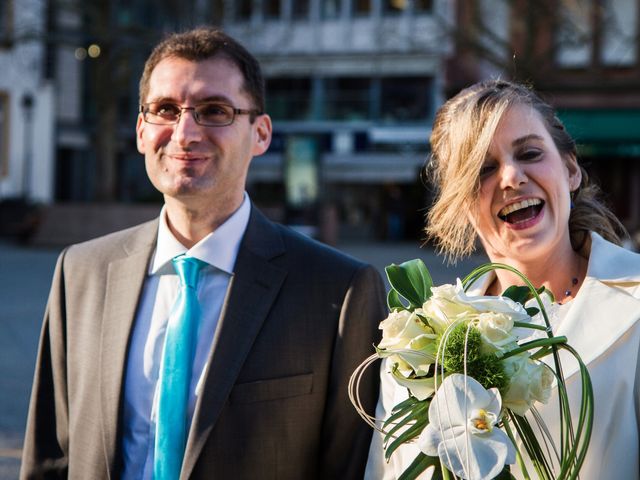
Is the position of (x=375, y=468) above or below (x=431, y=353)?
below

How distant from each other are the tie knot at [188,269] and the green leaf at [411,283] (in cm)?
100

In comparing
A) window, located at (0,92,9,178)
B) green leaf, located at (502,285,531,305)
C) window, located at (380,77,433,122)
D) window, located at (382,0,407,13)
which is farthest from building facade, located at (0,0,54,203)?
green leaf, located at (502,285,531,305)

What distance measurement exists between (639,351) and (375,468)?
76 centimetres

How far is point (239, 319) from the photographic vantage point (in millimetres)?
2678

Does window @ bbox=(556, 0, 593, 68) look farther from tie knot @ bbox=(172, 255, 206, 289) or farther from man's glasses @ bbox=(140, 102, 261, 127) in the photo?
tie knot @ bbox=(172, 255, 206, 289)

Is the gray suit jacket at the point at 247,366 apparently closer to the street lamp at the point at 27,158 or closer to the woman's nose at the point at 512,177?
the woman's nose at the point at 512,177

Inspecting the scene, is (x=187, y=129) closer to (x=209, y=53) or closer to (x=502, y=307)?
(x=209, y=53)

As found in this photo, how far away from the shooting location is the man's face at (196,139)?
278 centimetres

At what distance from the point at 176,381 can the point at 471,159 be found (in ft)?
3.41

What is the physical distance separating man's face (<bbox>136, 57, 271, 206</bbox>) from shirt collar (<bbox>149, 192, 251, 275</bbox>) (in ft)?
0.27

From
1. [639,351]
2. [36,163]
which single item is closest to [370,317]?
[639,351]

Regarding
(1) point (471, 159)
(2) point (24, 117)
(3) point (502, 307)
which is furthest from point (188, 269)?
(2) point (24, 117)

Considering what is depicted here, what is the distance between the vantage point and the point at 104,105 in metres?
21.9

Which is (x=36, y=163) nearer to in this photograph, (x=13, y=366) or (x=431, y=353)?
(x=13, y=366)
